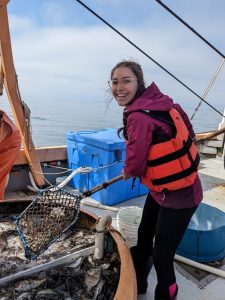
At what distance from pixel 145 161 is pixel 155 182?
0.56 feet

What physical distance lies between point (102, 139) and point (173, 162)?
2288 millimetres

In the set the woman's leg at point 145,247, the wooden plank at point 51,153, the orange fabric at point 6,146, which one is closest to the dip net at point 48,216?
the woman's leg at point 145,247

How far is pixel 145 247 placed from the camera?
2.27m

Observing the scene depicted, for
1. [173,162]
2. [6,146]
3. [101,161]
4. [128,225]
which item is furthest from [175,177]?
[6,146]

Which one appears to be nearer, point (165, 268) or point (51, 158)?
point (165, 268)

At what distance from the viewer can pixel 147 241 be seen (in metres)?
2.27

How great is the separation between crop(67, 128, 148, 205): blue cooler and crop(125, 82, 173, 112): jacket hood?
77.9 inches

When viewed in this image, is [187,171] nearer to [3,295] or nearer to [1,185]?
[3,295]

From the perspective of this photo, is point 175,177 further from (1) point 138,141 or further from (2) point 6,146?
(2) point 6,146

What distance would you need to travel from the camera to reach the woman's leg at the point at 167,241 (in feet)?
5.89

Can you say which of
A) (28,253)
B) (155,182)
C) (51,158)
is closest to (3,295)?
(28,253)

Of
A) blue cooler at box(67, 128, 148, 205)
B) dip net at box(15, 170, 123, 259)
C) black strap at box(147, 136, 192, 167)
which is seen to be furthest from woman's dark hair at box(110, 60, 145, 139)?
blue cooler at box(67, 128, 148, 205)

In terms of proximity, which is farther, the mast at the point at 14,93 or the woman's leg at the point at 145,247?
the mast at the point at 14,93

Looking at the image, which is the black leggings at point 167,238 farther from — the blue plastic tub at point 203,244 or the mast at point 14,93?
the mast at point 14,93
